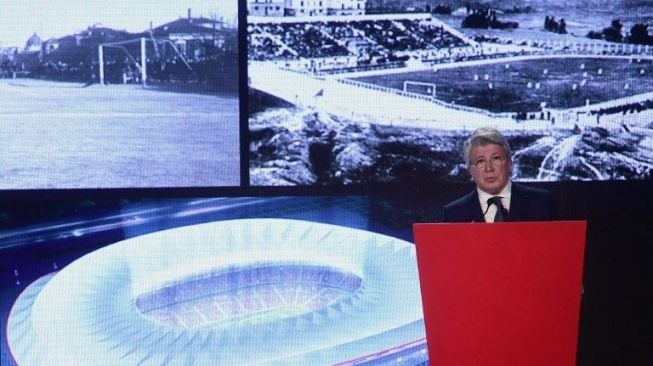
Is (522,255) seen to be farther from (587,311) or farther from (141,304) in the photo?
(587,311)

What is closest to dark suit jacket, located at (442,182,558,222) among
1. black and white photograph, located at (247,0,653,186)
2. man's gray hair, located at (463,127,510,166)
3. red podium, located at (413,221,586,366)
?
man's gray hair, located at (463,127,510,166)

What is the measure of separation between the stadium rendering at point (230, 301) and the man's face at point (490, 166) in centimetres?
154

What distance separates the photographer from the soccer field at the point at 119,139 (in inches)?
140

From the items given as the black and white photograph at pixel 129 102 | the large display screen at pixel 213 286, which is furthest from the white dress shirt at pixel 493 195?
the black and white photograph at pixel 129 102

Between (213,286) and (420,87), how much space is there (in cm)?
135

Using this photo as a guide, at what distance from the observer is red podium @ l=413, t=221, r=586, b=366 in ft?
4.44

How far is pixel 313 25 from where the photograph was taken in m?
3.62

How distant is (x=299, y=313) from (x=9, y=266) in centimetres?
137

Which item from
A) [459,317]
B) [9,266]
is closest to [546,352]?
[459,317]

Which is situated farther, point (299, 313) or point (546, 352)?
point (299, 313)

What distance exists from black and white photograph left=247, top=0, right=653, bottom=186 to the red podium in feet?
7.35

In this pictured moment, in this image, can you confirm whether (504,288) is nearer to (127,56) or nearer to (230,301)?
(230,301)

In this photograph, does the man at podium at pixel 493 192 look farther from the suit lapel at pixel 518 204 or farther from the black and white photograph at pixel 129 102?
the black and white photograph at pixel 129 102

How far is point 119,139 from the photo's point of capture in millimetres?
3568
